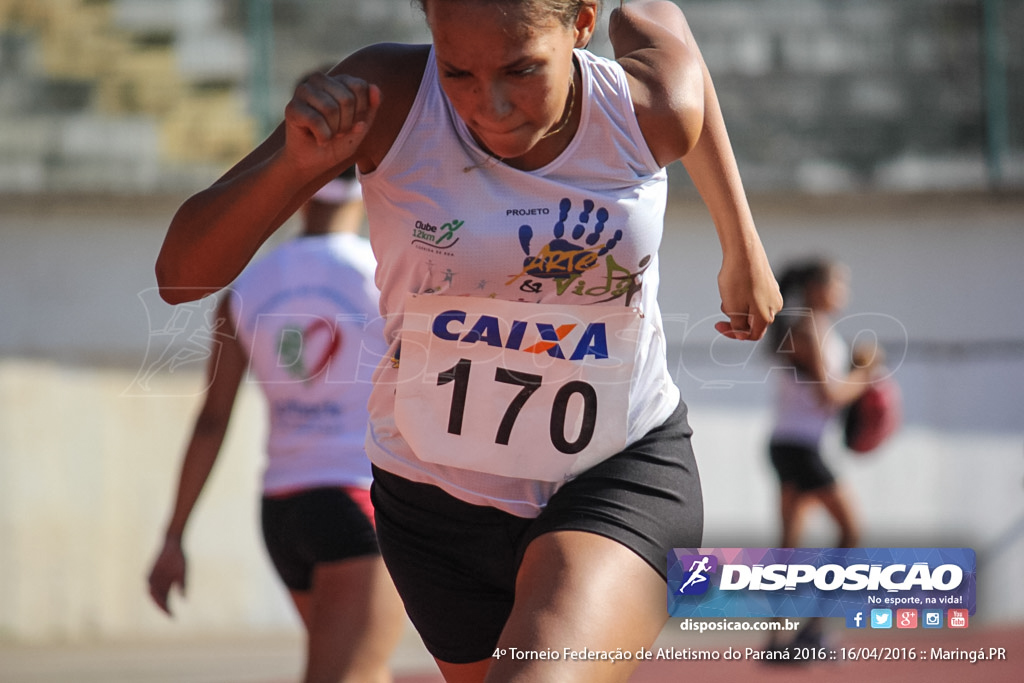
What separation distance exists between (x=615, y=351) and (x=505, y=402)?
231 millimetres

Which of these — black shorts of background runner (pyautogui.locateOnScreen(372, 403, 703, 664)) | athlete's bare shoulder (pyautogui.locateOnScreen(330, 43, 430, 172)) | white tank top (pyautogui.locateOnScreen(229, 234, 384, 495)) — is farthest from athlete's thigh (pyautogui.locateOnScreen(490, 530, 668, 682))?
white tank top (pyautogui.locateOnScreen(229, 234, 384, 495))

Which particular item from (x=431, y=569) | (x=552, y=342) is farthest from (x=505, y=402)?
(x=431, y=569)

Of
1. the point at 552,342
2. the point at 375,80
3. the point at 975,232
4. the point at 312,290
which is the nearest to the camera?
the point at 375,80

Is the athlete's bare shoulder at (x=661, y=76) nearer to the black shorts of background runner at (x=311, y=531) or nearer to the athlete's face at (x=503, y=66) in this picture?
the athlete's face at (x=503, y=66)

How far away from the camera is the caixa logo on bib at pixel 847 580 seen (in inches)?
120

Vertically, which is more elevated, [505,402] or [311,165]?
[311,165]

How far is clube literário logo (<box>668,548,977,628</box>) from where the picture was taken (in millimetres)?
3084

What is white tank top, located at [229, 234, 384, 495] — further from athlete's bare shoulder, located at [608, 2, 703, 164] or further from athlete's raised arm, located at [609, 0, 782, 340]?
athlete's bare shoulder, located at [608, 2, 703, 164]

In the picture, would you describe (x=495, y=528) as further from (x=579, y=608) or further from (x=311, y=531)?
(x=311, y=531)

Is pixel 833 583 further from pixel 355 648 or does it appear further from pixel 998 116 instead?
pixel 998 116

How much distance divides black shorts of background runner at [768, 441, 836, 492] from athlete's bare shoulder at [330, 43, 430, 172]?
488 cm

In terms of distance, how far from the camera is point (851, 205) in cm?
845

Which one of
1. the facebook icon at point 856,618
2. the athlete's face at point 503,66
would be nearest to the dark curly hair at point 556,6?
the athlete's face at point 503,66

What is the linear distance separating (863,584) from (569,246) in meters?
1.48
